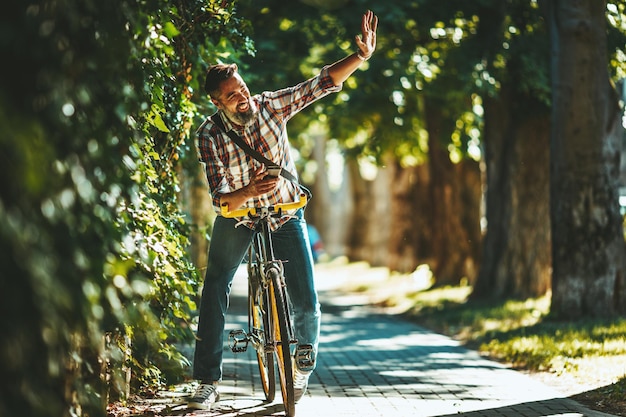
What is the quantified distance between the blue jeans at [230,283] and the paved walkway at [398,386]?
38cm

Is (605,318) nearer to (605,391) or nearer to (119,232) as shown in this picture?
(605,391)

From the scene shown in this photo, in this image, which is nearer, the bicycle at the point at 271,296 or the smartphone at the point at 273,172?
the smartphone at the point at 273,172

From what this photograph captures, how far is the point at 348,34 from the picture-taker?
51.8ft

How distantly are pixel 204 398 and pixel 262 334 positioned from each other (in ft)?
2.02

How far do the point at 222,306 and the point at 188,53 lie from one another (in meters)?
1.91

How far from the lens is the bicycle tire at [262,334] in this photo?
22.6 feet

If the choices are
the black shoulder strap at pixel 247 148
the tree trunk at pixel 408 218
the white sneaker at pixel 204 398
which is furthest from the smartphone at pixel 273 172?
the tree trunk at pixel 408 218

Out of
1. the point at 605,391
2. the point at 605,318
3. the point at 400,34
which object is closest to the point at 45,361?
the point at 605,391

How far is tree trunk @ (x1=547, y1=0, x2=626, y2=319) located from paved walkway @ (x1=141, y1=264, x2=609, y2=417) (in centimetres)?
170

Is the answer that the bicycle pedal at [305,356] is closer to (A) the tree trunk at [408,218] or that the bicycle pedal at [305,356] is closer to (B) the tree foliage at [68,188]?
(B) the tree foliage at [68,188]

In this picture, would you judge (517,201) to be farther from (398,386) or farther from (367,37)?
(367,37)

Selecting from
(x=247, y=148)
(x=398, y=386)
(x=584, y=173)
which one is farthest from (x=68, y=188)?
(x=584, y=173)

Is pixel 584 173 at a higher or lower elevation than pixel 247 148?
higher

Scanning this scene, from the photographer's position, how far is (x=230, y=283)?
→ 694 centimetres
